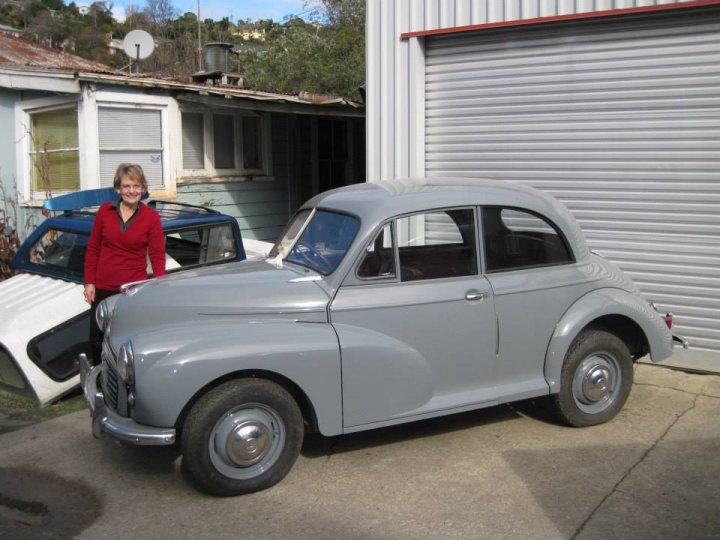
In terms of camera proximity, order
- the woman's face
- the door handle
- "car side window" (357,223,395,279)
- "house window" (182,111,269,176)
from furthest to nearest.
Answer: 1. "house window" (182,111,269,176)
2. the woman's face
3. the door handle
4. "car side window" (357,223,395,279)

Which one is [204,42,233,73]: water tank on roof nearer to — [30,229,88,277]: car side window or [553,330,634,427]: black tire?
[30,229,88,277]: car side window

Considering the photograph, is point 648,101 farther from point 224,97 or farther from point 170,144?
point 170,144

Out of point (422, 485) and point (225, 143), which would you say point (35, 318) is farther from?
point (225, 143)

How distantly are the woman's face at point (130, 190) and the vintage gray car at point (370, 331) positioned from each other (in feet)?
2.86

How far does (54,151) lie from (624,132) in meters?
7.36

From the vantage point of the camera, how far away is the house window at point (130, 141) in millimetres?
9695

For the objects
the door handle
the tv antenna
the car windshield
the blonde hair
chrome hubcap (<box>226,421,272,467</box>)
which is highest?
the tv antenna

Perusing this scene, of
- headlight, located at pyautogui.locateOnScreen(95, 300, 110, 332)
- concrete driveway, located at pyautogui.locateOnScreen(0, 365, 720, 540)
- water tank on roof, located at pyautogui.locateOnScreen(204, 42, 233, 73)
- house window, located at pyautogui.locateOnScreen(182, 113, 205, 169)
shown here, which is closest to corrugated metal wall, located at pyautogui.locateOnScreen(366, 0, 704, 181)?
concrete driveway, located at pyautogui.locateOnScreen(0, 365, 720, 540)

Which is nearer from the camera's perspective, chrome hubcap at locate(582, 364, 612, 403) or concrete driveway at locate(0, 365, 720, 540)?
concrete driveway at locate(0, 365, 720, 540)

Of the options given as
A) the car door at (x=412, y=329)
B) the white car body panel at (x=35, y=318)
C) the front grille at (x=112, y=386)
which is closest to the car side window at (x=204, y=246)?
the white car body panel at (x=35, y=318)

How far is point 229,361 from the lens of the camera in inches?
165

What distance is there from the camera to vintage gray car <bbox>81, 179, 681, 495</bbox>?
13.9 feet

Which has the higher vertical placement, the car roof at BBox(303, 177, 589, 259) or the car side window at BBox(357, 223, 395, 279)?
the car roof at BBox(303, 177, 589, 259)

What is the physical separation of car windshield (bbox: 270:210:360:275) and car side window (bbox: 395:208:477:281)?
36 cm
